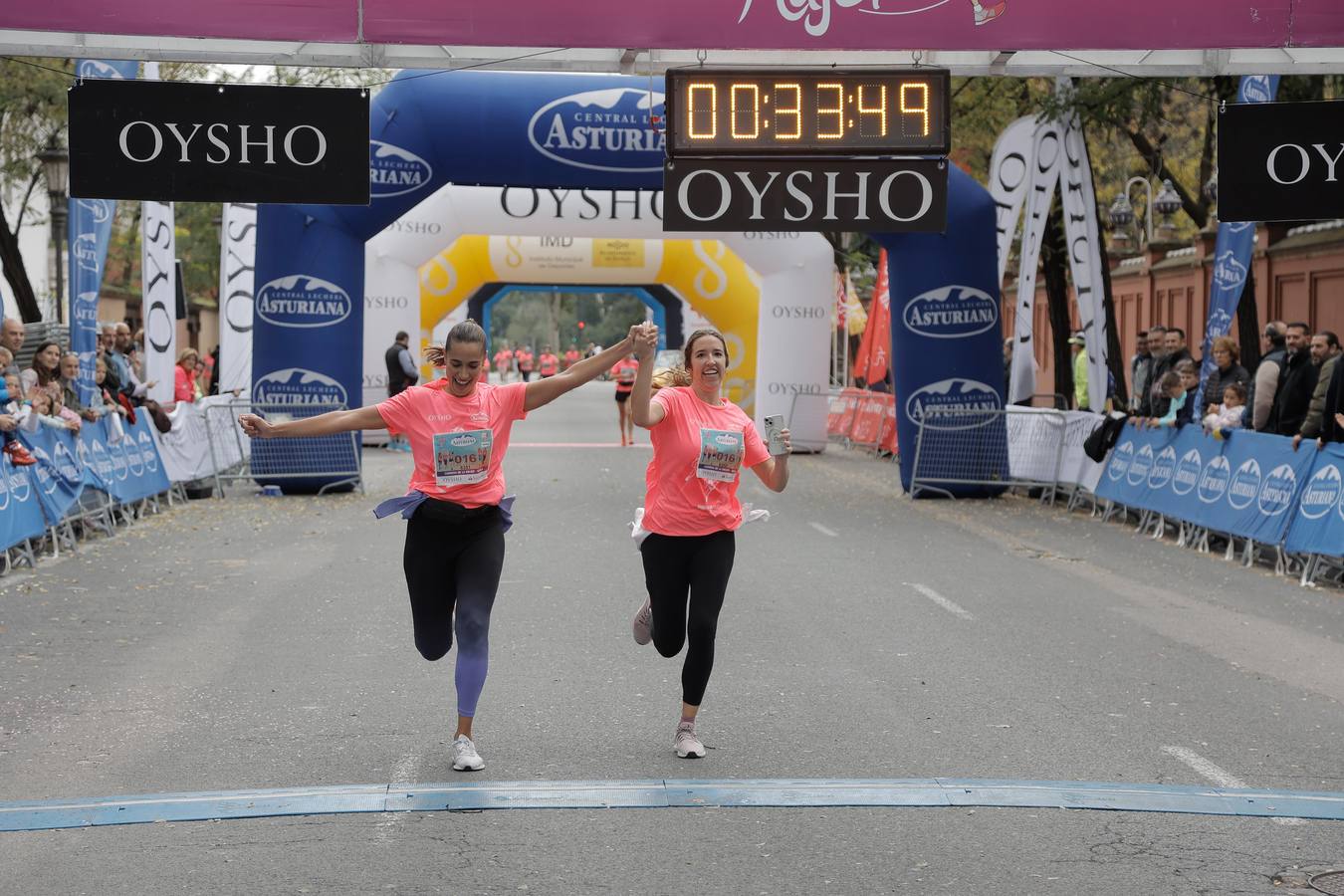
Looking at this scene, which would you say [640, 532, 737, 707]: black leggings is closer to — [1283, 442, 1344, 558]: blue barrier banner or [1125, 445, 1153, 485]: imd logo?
[1283, 442, 1344, 558]: blue barrier banner

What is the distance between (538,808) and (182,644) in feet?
14.5

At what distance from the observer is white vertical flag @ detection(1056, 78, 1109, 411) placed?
66.5ft

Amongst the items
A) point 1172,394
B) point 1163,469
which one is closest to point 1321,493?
point 1163,469

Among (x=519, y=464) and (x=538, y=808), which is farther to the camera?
(x=519, y=464)

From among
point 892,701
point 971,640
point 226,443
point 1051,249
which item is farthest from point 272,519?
point 1051,249

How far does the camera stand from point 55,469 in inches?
560

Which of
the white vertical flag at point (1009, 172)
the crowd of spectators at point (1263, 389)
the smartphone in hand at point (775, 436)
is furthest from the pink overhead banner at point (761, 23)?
the white vertical flag at point (1009, 172)

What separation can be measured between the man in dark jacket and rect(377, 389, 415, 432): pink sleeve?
987 cm

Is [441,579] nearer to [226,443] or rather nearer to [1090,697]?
[1090,697]

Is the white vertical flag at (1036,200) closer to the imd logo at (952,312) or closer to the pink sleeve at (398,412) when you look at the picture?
the imd logo at (952,312)

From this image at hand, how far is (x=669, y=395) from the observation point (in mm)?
7184

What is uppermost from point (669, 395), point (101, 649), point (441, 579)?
point (669, 395)

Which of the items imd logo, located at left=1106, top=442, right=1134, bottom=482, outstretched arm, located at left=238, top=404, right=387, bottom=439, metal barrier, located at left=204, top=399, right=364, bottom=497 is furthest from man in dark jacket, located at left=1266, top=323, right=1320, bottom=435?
metal barrier, located at left=204, top=399, right=364, bottom=497

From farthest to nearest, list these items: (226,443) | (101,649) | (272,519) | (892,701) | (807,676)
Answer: (226,443) < (272,519) < (101,649) < (807,676) < (892,701)
